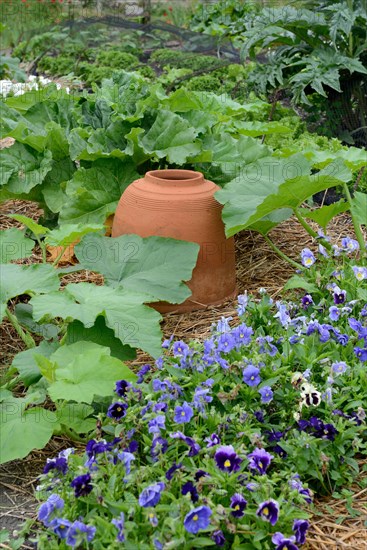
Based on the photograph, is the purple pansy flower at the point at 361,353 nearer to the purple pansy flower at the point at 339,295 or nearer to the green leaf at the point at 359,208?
the purple pansy flower at the point at 339,295

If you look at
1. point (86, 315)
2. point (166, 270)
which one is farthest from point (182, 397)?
point (166, 270)

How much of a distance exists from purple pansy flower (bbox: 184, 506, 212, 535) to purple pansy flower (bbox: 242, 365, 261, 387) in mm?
489

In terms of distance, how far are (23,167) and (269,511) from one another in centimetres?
226

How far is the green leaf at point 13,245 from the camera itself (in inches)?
101

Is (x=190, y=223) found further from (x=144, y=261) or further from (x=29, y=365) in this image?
(x=29, y=365)

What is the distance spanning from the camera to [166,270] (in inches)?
106

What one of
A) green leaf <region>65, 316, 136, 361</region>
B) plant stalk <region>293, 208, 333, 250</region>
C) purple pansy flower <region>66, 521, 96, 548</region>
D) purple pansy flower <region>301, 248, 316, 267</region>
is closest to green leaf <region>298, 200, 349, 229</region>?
plant stalk <region>293, 208, 333, 250</region>

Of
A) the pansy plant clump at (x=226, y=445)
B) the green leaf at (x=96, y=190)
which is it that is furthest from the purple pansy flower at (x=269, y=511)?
the green leaf at (x=96, y=190)

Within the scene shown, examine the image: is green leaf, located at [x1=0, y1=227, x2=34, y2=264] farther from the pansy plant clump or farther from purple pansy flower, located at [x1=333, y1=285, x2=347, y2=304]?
purple pansy flower, located at [x1=333, y1=285, x2=347, y2=304]

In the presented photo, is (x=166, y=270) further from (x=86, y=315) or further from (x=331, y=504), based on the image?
(x=331, y=504)

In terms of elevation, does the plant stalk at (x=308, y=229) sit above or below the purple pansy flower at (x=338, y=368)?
below

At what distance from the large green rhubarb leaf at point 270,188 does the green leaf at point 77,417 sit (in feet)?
3.13

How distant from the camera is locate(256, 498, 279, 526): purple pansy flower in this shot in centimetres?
159

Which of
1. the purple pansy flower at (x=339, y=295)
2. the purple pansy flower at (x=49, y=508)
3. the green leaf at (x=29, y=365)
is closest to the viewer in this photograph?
the purple pansy flower at (x=49, y=508)
